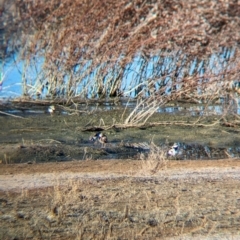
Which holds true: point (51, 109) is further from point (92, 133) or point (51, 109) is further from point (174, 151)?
point (174, 151)

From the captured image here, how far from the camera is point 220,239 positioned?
606 cm

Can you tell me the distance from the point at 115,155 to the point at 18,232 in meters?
6.08

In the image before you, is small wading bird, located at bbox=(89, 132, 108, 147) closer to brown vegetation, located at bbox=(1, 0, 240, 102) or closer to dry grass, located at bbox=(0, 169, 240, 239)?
brown vegetation, located at bbox=(1, 0, 240, 102)

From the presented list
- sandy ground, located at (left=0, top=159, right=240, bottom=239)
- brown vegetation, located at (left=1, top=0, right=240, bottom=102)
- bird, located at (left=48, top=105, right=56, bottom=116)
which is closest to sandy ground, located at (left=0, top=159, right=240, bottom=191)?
sandy ground, located at (left=0, top=159, right=240, bottom=239)

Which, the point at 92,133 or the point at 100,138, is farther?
the point at 92,133

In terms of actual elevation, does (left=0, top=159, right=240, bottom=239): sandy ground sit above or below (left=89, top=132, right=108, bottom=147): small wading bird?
above

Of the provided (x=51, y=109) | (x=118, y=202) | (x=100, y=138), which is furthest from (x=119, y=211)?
(x=51, y=109)

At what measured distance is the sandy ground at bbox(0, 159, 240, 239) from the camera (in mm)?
6199

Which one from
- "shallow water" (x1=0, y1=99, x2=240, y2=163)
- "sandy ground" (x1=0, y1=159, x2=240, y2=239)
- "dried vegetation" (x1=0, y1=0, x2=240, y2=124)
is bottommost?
"shallow water" (x1=0, y1=99, x2=240, y2=163)

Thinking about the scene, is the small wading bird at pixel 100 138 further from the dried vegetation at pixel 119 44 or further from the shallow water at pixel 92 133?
the dried vegetation at pixel 119 44

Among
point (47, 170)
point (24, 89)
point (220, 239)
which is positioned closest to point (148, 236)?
point (220, 239)

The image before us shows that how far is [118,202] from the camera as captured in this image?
7.34m

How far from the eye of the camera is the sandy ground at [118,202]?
20.3 ft

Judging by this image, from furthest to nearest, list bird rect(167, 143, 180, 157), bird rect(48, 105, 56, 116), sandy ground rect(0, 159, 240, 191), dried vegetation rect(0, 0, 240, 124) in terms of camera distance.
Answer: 1. bird rect(48, 105, 56, 116)
2. dried vegetation rect(0, 0, 240, 124)
3. bird rect(167, 143, 180, 157)
4. sandy ground rect(0, 159, 240, 191)
